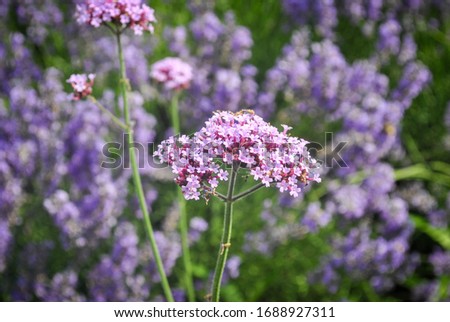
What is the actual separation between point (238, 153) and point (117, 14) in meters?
0.54

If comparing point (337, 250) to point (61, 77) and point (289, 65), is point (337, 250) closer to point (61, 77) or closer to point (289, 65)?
point (289, 65)

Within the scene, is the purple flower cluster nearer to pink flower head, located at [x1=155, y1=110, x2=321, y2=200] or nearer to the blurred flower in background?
the blurred flower in background

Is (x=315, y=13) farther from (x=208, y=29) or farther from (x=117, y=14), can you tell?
(x=117, y=14)

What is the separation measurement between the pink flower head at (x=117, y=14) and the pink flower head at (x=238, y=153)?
17.8 inches

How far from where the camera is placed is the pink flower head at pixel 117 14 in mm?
1525

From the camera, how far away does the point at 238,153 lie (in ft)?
3.92

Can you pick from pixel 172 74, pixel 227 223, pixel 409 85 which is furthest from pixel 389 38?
pixel 227 223

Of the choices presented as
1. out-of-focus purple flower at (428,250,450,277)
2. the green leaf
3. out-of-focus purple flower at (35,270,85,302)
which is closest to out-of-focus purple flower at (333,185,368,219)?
the green leaf

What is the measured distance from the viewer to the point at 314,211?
2371mm

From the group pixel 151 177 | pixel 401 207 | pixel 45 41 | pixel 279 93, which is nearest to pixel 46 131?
pixel 151 177

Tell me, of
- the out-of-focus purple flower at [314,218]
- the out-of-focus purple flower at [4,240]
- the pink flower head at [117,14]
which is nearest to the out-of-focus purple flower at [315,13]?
the out-of-focus purple flower at [314,218]

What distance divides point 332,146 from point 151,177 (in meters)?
0.72

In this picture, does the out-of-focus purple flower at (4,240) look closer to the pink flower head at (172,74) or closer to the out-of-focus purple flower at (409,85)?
the pink flower head at (172,74)

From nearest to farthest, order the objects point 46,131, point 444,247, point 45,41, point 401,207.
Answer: point 46,131, point 401,207, point 444,247, point 45,41
